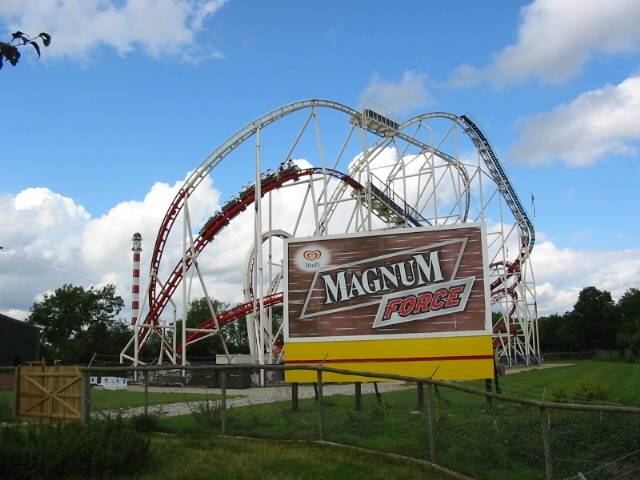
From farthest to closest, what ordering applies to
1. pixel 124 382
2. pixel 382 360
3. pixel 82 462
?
pixel 124 382
pixel 382 360
pixel 82 462

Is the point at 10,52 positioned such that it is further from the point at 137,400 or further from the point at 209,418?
the point at 137,400

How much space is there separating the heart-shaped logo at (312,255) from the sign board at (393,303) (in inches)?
1.0

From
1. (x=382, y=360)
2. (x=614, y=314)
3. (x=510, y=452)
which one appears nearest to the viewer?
(x=510, y=452)

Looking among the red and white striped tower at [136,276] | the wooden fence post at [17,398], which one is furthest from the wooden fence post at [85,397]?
the red and white striped tower at [136,276]

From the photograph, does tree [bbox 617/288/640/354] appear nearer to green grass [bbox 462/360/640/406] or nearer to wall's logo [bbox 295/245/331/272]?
A: green grass [bbox 462/360/640/406]

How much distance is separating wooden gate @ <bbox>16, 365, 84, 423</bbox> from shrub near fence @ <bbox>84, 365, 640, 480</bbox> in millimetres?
3348

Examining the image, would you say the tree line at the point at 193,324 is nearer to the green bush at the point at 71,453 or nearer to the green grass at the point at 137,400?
the green grass at the point at 137,400

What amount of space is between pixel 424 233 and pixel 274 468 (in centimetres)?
792

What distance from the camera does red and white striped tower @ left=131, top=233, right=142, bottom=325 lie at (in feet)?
155

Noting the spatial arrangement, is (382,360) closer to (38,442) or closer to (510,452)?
(510,452)

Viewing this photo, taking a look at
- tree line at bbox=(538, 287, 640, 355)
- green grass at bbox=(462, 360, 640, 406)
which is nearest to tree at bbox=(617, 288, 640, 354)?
tree line at bbox=(538, 287, 640, 355)

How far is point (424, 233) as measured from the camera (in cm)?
1538

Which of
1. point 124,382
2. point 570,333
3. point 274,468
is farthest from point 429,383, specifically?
point 570,333

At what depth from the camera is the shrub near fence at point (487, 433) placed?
8.46 m
